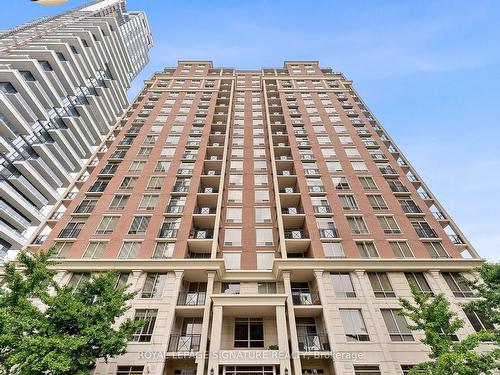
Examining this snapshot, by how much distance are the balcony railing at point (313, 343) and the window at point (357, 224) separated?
9.99 metres

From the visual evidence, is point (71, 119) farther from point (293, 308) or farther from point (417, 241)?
point (417, 241)

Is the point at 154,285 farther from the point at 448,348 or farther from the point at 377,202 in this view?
the point at 377,202

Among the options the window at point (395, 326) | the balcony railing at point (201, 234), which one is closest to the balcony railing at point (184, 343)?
the balcony railing at point (201, 234)

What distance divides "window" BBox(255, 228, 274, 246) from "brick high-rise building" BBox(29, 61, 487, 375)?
0.20 m

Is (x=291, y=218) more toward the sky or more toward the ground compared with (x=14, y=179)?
more toward the ground

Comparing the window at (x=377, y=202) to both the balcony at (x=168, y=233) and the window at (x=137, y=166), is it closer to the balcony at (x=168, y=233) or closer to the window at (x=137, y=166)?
the balcony at (x=168, y=233)

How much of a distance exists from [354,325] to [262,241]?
11.3 m

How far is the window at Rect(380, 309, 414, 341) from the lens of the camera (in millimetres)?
20812

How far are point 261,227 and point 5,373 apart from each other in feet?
70.5

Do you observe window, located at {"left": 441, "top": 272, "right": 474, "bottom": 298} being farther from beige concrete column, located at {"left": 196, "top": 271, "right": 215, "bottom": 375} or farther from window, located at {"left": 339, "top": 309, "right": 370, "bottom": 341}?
beige concrete column, located at {"left": 196, "top": 271, "right": 215, "bottom": 375}

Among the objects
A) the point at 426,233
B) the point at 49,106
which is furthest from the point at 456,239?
the point at 49,106

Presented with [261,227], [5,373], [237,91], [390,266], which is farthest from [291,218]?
[237,91]

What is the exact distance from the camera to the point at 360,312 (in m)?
22.2

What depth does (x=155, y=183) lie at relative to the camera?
33625 mm
